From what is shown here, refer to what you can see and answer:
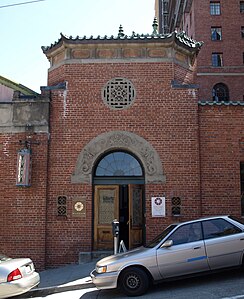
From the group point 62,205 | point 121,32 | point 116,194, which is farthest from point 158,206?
point 121,32

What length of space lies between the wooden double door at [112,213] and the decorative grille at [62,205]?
97 cm

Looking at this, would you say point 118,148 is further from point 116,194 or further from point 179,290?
point 179,290

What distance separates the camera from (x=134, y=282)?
721 cm

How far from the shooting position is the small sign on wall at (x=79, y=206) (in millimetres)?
10766

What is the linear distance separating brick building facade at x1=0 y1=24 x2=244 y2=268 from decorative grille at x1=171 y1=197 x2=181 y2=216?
0.11 ft

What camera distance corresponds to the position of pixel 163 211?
10.7 metres

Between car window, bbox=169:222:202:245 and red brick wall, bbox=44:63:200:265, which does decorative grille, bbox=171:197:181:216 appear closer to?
red brick wall, bbox=44:63:200:265

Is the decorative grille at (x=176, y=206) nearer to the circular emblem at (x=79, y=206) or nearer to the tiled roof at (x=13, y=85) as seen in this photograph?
the circular emblem at (x=79, y=206)

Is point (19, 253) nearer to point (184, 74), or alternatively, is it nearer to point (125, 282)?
point (125, 282)

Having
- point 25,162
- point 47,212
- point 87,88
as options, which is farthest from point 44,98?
point 47,212

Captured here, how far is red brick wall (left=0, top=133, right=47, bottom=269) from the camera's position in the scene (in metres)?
10.5

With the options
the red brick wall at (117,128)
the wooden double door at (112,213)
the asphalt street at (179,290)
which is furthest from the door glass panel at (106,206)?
the asphalt street at (179,290)

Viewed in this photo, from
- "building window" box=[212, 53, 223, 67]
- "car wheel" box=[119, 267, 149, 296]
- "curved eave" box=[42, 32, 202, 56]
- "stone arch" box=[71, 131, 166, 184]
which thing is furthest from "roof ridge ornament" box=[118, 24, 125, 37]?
"building window" box=[212, 53, 223, 67]

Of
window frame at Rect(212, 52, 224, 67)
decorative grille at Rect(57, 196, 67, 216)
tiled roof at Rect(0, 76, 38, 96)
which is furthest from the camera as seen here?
window frame at Rect(212, 52, 224, 67)
